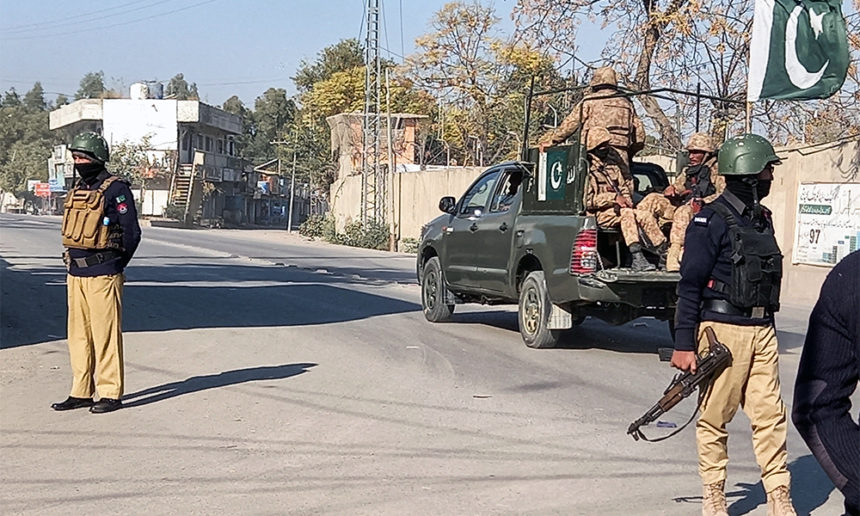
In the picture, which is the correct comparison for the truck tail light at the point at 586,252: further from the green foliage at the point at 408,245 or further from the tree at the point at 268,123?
the tree at the point at 268,123

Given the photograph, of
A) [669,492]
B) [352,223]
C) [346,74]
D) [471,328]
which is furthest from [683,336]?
[346,74]

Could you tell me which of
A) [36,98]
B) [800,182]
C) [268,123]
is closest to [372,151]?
[800,182]

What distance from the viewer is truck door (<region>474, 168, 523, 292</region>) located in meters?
11.9

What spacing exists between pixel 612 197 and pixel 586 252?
0.61m

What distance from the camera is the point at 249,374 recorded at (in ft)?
31.0

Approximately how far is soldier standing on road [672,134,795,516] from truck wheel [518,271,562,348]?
5735mm

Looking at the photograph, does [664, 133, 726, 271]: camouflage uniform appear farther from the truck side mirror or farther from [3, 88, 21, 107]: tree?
[3, 88, 21, 107]: tree

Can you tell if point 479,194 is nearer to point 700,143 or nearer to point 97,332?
point 700,143

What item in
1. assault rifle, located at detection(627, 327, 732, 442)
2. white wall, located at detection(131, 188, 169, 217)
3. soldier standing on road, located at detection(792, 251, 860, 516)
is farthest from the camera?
white wall, located at detection(131, 188, 169, 217)

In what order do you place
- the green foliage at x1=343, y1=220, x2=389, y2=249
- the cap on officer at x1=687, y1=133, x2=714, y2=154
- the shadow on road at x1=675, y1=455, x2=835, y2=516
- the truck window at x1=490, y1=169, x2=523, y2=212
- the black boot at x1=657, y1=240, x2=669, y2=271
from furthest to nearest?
the green foliage at x1=343, y1=220, x2=389, y2=249 → the truck window at x1=490, y1=169, x2=523, y2=212 → the black boot at x1=657, y1=240, x2=669, y2=271 → the cap on officer at x1=687, y1=133, x2=714, y2=154 → the shadow on road at x1=675, y1=455, x2=835, y2=516

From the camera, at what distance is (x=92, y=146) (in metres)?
7.46

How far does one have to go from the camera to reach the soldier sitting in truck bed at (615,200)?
33.1 feet

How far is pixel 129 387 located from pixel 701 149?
5.05 m

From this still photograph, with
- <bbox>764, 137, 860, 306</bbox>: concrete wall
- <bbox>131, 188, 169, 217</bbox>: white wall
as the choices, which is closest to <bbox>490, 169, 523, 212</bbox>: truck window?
<bbox>764, 137, 860, 306</bbox>: concrete wall
